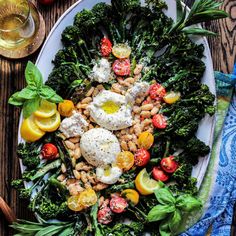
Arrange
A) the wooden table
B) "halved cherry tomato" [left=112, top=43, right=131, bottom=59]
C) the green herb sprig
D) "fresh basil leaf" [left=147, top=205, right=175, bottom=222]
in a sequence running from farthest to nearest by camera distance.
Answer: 1. the wooden table
2. "halved cherry tomato" [left=112, top=43, right=131, bottom=59]
3. the green herb sprig
4. "fresh basil leaf" [left=147, top=205, right=175, bottom=222]

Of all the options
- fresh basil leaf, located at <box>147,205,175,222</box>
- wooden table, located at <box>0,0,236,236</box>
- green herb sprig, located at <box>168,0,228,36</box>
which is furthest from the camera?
wooden table, located at <box>0,0,236,236</box>

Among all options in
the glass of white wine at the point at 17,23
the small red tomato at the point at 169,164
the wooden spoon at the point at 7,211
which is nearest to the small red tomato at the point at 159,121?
the small red tomato at the point at 169,164

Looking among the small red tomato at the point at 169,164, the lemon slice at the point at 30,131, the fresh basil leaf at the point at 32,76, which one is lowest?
the small red tomato at the point at 169,164

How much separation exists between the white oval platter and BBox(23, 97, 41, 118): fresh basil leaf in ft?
0.44

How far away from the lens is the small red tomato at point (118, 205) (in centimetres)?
318

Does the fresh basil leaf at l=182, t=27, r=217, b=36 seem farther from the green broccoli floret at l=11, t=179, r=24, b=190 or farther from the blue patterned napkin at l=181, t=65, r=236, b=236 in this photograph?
the green broccoli floret at l=11, t=179, r=24, b=190

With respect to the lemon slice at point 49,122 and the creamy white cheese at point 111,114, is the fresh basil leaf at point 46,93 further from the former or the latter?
the creamy white cheese at point 111,114

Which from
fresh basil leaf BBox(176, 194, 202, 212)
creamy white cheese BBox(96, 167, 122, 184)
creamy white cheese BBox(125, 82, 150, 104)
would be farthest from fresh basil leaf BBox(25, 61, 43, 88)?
fresh basil leaf BBox(176, 194, 202, 212)

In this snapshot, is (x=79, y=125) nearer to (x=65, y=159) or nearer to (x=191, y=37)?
(x=65, y=159)

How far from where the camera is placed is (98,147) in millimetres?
3250

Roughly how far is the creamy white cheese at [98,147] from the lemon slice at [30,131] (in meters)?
0.24

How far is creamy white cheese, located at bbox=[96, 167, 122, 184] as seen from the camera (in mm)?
3230

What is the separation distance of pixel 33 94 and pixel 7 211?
2.33 ft

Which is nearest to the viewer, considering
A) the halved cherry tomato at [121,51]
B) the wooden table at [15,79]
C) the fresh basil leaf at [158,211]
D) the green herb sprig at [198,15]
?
the fresh basil leaf at [158,211]
